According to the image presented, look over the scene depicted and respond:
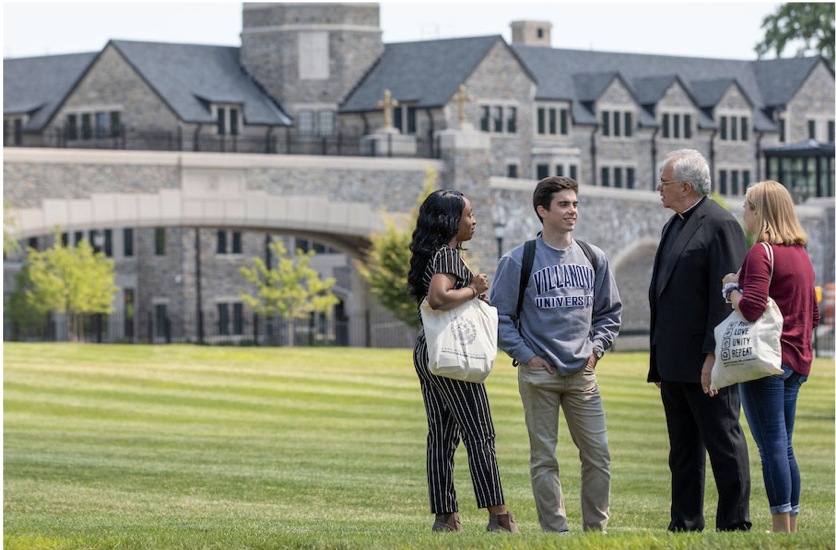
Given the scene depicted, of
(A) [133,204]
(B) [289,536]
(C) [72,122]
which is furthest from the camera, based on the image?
(C) [72,122]

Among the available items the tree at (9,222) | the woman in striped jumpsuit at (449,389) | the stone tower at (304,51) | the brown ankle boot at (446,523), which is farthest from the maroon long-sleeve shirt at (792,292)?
the stone tower at (304,51)

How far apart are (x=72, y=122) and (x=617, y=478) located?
161ft

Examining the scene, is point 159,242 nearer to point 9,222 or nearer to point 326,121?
point 326,121

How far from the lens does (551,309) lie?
27.4ft

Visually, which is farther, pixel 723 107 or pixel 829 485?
pixel 723 107

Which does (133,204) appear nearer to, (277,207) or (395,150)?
Answer: (277,207)

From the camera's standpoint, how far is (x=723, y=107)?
70.2 metres

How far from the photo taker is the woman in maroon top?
314 inches

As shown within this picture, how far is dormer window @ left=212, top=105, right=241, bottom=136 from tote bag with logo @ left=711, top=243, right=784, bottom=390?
52460 millimetres

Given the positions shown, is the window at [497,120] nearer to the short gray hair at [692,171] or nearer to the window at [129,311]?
the window at [129,311]

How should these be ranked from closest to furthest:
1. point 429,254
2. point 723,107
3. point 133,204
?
point 429,254 → point 133,204 → point 723,107

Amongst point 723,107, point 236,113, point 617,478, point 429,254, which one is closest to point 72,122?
point 236,113

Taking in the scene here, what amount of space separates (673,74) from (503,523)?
215 ft

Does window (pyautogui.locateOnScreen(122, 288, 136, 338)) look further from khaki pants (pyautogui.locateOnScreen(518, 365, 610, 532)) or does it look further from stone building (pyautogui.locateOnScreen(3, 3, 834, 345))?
khaki pants (pyautogui.locateOnScreen(518, 365, 610, 532))
